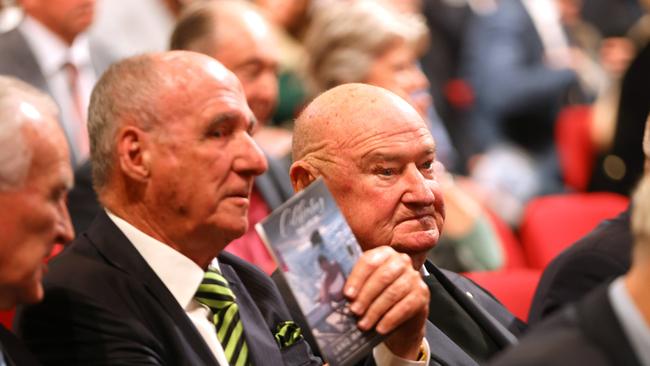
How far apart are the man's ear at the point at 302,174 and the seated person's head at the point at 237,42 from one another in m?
1.22

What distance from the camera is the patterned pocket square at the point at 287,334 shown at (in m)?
2.75

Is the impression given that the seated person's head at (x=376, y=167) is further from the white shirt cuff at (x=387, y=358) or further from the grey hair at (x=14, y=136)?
the grey hair at (x=14, y=136)

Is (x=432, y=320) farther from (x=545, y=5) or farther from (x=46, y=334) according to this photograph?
(x=545, y=5)

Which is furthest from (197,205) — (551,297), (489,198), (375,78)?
(489,198)

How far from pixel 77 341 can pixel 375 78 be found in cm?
242

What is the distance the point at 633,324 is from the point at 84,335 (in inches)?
42.6

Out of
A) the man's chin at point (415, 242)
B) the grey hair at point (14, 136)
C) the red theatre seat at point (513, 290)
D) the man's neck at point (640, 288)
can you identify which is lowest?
the red theatre seat at point (513, 290)

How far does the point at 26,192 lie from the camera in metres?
2.19

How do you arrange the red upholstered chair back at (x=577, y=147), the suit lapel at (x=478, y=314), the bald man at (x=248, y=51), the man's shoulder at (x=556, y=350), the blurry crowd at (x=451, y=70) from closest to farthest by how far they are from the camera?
the man's shoulder at (x=556, y=350) → the suit lapel at (x=478, y=314) → the bald man at (x=248, y=51) → the blurry crowd at (x=451, y=70) → the red upholstered chair back at (x=577, y=147)

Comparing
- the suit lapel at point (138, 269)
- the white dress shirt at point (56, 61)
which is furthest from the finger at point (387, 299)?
the white dress shirt at point (56, 61)

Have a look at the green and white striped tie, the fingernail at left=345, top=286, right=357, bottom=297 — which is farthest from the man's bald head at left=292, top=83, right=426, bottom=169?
the fingernail at left=345, top=286, right=357, bottom=297

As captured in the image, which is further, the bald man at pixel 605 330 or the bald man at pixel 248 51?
the bald man at pixel 248 51

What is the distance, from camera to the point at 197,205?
8.25 ft

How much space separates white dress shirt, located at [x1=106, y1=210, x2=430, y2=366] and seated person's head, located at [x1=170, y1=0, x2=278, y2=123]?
5.23 ft
